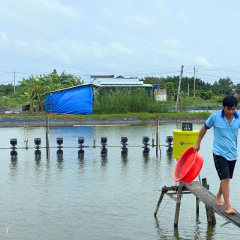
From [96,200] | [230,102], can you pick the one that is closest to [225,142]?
[230,102]

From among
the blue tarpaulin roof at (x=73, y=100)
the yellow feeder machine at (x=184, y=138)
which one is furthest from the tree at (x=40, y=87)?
the yellow feeder machine at (x=184, y=138)

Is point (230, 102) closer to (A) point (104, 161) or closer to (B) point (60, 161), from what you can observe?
(A) point (104, 161)

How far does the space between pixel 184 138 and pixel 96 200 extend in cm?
323

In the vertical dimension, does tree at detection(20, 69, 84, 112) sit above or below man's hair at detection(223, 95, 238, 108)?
above

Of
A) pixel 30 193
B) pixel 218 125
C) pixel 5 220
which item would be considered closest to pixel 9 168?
pixel 30 193

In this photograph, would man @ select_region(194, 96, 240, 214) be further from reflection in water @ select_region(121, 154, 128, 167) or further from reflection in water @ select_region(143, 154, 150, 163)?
reflection in water @ select_region(143, 154, 150, 163)

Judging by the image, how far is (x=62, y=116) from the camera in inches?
1563

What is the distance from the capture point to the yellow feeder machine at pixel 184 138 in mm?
13492

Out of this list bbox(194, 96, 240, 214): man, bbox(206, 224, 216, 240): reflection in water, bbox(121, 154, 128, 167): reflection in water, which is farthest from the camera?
bbox(121, 154, 128, 167): reflection in water

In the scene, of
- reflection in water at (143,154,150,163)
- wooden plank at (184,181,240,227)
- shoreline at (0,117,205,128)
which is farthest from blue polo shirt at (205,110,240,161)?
shoreline at (0,117,205,128)

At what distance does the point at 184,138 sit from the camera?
13.6m

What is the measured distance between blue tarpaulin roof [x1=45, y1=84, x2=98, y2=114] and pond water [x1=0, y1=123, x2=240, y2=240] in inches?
895

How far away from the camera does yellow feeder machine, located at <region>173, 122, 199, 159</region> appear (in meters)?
13.5

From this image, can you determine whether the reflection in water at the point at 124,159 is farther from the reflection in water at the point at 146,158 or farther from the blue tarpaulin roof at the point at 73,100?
the blue tarpaulin roof at the point at 73,100
